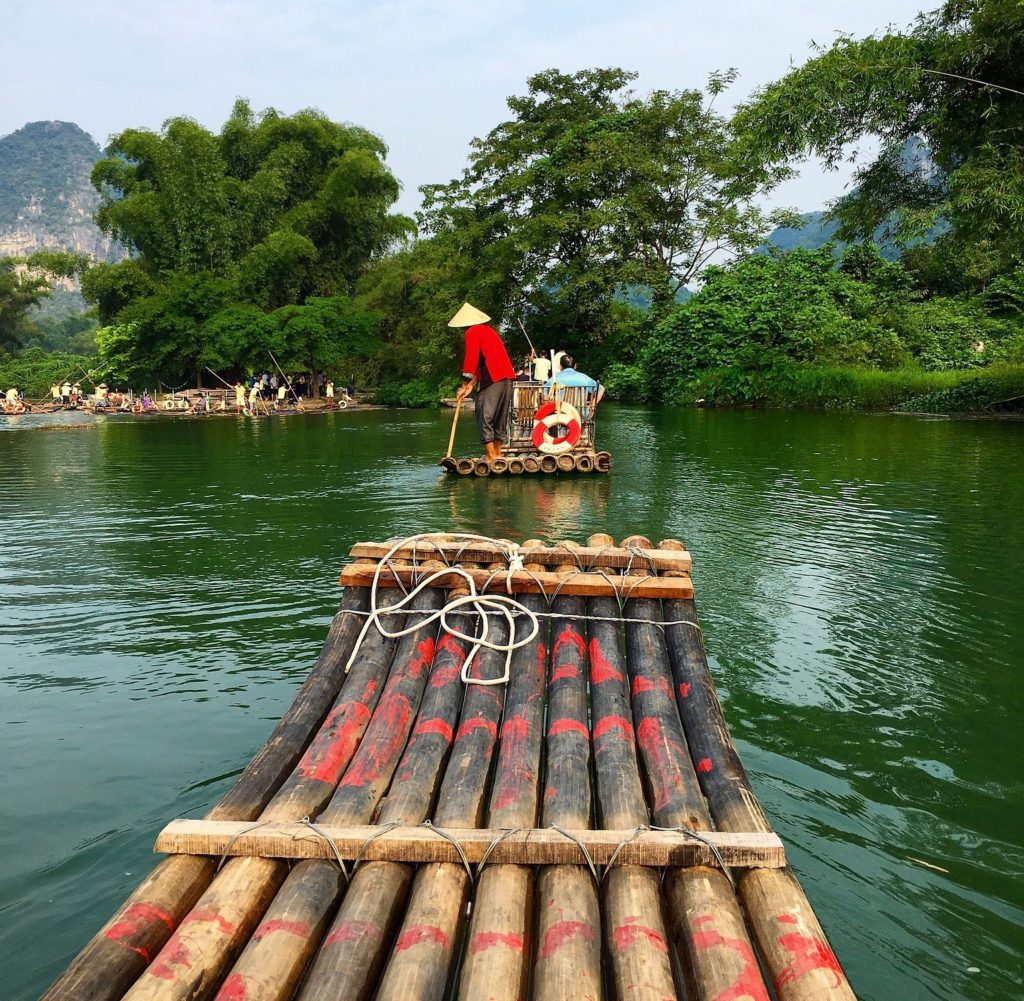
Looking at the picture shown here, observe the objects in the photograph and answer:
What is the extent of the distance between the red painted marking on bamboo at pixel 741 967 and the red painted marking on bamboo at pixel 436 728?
4.59ft

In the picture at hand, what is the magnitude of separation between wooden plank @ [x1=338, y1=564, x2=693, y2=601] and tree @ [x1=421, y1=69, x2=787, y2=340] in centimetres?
3123

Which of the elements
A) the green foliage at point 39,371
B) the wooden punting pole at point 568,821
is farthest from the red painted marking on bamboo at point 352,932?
the green foliage at point 39,371

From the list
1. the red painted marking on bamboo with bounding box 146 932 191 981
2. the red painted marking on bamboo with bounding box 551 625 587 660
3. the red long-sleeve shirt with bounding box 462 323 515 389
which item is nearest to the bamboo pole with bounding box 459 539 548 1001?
the red painted marking on bamboo with bounding box 551 625 587 660

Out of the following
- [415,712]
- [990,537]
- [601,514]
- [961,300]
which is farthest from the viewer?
[961,300]

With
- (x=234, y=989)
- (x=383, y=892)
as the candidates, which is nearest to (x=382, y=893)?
(x=383, y=892)

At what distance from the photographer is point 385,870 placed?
2.76 metres

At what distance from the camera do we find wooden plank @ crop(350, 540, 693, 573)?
476 cm

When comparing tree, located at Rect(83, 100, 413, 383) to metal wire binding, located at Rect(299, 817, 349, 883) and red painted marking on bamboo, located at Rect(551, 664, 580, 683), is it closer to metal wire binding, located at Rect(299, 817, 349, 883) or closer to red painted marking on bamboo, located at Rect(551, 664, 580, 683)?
red painted marking on bamboo, located at Rect(551, 664, 580, 683)

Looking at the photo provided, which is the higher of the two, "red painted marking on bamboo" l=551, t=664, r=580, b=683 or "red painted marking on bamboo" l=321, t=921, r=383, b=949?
"red painted marking on bamboo" l=551, t=664, r=580, b=683

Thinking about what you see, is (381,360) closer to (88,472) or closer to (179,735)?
(88,472)

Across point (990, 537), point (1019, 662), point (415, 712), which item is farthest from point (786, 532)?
point (415, 712)

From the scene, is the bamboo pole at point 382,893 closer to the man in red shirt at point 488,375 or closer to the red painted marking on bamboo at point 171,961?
the red painted marking on bamboo at point 171,961

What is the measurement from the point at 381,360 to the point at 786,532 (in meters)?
40.5

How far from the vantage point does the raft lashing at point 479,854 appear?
235 cm
